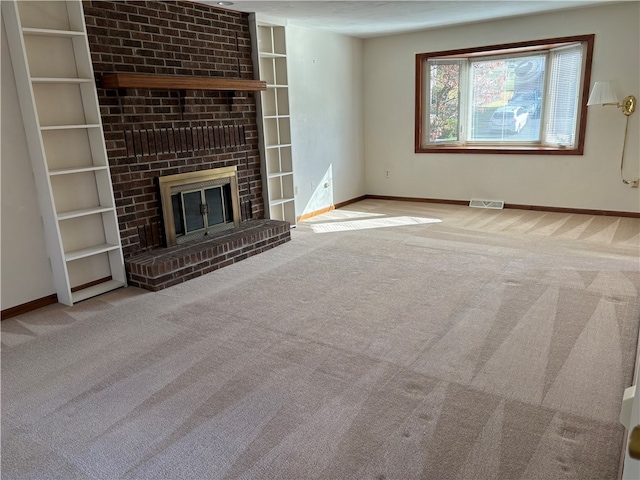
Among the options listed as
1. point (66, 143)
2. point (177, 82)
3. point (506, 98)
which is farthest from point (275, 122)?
point (506, 98)

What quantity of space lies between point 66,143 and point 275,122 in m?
2.44

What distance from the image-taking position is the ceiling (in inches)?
179

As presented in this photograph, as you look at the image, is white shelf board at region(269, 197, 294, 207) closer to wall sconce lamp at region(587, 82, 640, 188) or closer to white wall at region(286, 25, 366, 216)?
white wall at region(286, 25, 366, 216)

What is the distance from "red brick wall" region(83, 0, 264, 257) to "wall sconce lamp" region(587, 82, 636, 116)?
3856mm

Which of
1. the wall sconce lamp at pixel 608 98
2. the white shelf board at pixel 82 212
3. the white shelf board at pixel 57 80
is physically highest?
the white shelf board at pixel 57 80

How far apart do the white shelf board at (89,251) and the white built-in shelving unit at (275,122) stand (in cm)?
192

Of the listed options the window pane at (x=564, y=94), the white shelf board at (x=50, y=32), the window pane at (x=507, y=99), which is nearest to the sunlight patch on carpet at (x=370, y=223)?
the window pane at (x=507, y=99)

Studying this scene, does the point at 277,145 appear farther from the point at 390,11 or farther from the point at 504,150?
the point at 504,150

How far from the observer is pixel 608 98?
205 inches

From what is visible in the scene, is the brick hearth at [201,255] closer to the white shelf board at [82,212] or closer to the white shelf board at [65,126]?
the white shelf board at [82,212]

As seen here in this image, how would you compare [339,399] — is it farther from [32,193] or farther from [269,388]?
[32,193]

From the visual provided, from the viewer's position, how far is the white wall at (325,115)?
5836mm

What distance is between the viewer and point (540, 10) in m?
5.34

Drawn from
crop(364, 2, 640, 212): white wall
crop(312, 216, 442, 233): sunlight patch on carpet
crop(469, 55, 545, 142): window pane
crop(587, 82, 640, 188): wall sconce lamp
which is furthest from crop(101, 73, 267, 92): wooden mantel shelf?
crop(587, 82, 640, 188): wall sconce lamp
